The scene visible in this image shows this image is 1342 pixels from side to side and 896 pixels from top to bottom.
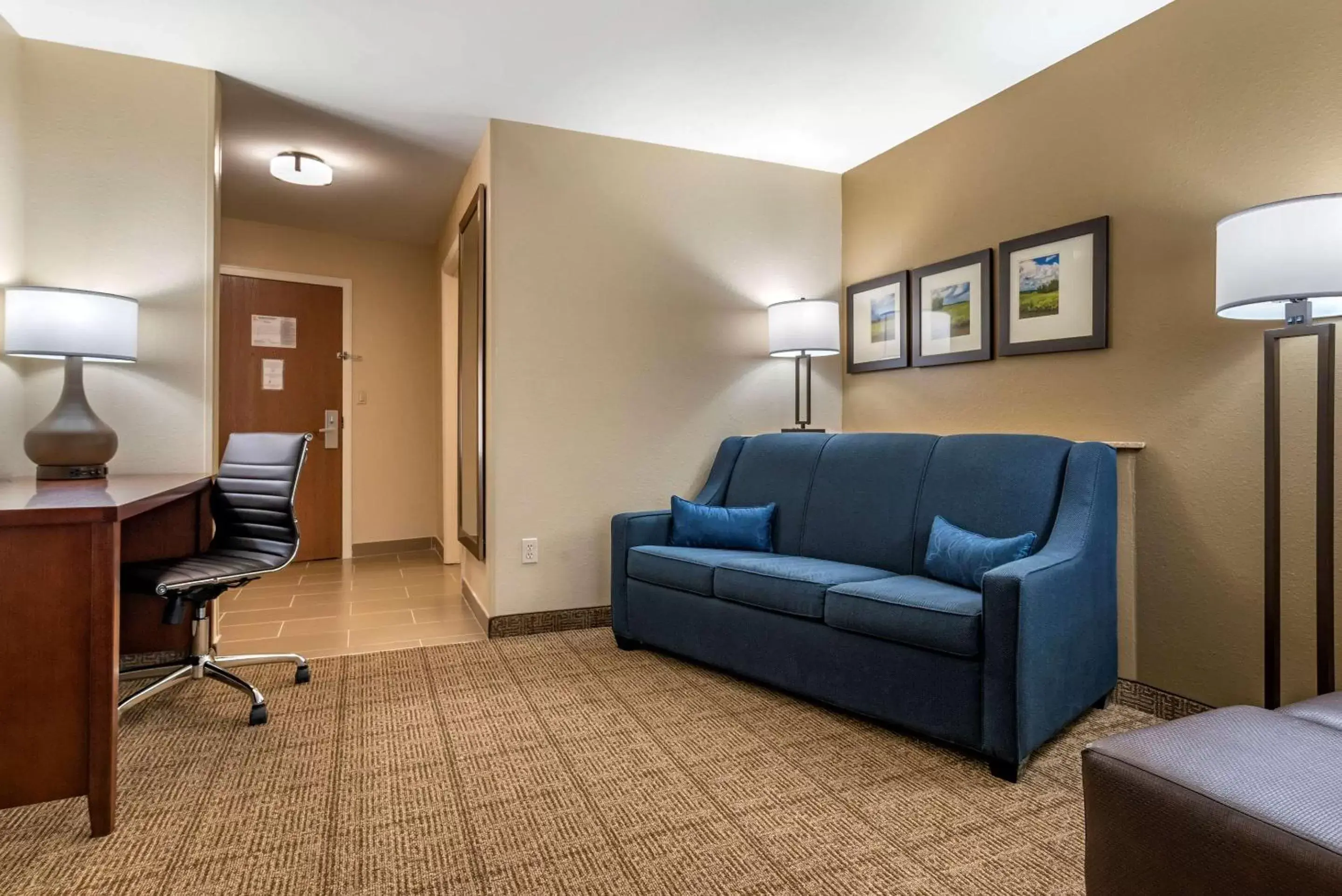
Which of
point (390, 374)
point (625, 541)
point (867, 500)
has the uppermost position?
point (390, 374)

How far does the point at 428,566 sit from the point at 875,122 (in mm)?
4034

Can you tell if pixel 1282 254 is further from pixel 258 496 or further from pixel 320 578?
pixel 320 578

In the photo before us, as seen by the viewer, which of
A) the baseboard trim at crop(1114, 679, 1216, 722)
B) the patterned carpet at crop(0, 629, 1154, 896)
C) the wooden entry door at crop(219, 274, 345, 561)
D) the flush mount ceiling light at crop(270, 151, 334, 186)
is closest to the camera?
the patterned carpet at crop(0, 629, 1154, 896)

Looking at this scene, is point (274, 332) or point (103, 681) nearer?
point (103, 681)

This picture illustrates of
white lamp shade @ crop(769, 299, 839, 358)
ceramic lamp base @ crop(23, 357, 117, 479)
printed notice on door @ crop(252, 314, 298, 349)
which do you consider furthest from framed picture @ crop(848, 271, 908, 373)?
printed notice on door @ crop(252, 314, 298, 349)

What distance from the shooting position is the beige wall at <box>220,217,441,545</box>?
212 inches

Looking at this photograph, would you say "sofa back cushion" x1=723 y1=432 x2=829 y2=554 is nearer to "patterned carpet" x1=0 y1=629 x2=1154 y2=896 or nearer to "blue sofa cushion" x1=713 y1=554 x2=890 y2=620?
"blue sofa cushion" x1=713 y1=554 x2=890 y2=620

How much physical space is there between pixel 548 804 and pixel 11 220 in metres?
2.91

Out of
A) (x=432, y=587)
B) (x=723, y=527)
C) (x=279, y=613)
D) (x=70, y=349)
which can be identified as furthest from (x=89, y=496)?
(x=432, y=587)

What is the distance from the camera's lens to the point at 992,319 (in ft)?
10.6

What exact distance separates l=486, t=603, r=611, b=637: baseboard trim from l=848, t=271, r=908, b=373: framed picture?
1.94m

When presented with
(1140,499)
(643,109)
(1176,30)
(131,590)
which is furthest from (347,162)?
(1140,499)

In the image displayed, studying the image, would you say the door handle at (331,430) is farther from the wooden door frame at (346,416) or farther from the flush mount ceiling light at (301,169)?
the flush mount ceiling light at (301,169)

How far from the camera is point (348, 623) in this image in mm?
3674
